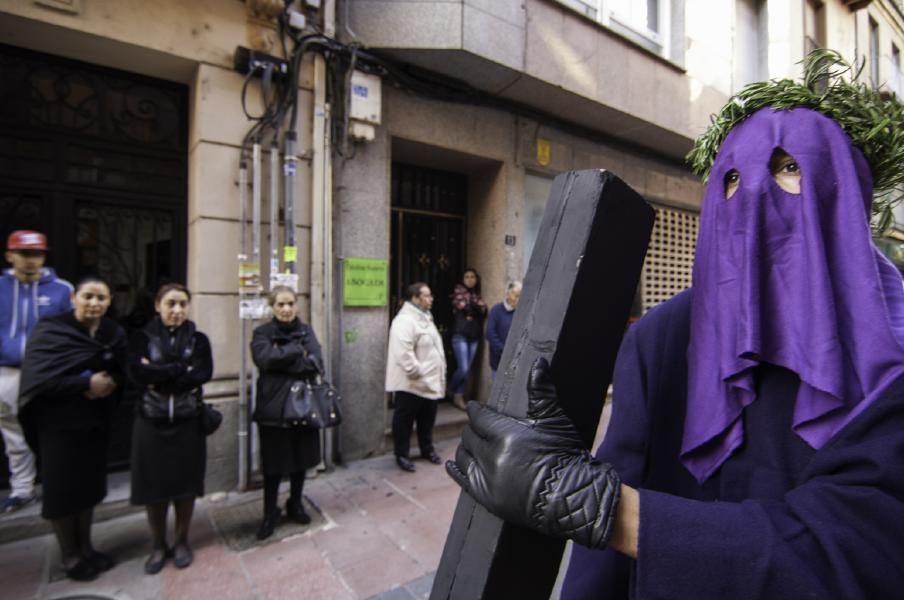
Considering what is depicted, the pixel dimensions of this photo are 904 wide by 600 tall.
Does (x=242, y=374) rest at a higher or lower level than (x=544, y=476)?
lower

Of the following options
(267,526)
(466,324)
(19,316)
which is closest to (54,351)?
(19,316)

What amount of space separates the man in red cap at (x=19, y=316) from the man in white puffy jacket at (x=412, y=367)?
281 centimetres

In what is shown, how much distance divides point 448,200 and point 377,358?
265 centimetres

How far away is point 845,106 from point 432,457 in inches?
185

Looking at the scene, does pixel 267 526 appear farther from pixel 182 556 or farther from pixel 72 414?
pixel 72 414

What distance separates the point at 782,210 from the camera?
1040 millimetres

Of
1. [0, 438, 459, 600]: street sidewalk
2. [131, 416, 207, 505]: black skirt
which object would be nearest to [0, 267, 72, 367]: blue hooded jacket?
[131, 416, 207, 505]: black skirt

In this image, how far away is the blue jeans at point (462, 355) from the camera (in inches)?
245

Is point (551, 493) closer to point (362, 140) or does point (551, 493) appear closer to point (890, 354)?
point (890, 354)

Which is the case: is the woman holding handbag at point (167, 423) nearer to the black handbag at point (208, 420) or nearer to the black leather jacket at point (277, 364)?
the black handbag at point (208, 420)

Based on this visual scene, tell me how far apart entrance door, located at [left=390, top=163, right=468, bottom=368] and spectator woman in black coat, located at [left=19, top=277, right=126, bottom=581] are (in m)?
3.42

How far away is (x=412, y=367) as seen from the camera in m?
4.74

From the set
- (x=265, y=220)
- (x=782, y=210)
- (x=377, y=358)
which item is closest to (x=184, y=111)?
(x=265, y=220)

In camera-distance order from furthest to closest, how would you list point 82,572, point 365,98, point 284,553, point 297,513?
point 365,98 < point 297,513 < point 284,553 < point 82,572
